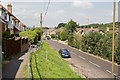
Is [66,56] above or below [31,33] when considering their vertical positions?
below

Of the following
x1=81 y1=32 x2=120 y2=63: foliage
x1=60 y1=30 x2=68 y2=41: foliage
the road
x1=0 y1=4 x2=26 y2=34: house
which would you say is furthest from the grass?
x1=60 y1=30 x2=68 y2=41: foliage

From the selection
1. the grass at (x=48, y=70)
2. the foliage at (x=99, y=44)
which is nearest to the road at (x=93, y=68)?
the grass at (x=48, y=70)

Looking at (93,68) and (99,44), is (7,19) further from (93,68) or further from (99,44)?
(93,68)

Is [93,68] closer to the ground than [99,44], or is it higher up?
closer to the ground

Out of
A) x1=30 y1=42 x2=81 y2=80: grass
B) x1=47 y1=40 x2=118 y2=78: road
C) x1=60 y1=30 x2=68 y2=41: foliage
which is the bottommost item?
x1=47 y1=40 x2=118 y2=78: road

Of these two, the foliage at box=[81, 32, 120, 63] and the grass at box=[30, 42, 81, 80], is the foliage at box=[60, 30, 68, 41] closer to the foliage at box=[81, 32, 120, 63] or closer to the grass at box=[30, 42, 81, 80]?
the foliage at box=[81, 32, 120, 63]

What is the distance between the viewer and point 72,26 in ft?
302

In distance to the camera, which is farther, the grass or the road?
the road

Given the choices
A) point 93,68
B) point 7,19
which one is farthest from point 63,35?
point 93,68

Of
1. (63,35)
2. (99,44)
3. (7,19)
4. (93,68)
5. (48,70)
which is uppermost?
(7,19)

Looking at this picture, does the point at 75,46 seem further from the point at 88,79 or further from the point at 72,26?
the point at 88,79

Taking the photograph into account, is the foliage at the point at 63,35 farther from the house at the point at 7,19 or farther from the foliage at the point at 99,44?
the foliage at the point at 99,44

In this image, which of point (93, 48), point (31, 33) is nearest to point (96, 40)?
point (93, 48)

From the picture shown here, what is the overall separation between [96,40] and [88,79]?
69.6ft
